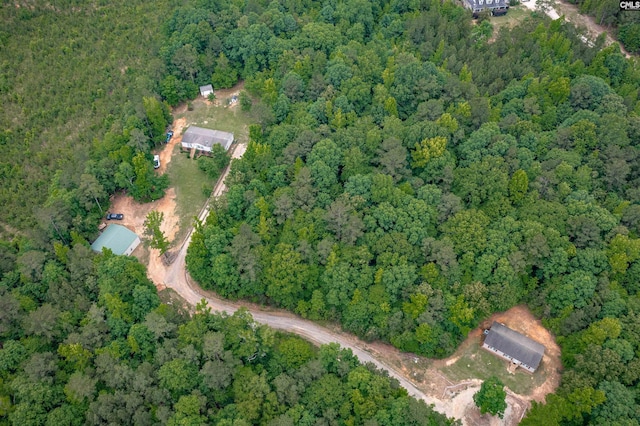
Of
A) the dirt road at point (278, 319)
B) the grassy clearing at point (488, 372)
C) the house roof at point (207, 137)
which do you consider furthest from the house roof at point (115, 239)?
the grassy clearing at point (488, 372)

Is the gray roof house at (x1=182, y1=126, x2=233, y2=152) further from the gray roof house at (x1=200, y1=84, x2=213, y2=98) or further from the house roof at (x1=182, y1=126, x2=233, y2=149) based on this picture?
the gray roof house at (x1=200, y1=84, x2=213, y2=98)

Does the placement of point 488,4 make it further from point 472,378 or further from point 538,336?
point 472,378

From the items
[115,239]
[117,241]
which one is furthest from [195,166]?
[117,241]

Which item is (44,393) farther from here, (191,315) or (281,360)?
(281,360)

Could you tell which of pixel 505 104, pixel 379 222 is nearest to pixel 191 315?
pixel 379 222

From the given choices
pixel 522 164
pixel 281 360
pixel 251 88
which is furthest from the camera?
pixel 251 88

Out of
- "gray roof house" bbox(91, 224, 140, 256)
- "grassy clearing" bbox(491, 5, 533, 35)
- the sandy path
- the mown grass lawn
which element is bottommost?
"gray roof house" bbox(91, 224, 140, 256)

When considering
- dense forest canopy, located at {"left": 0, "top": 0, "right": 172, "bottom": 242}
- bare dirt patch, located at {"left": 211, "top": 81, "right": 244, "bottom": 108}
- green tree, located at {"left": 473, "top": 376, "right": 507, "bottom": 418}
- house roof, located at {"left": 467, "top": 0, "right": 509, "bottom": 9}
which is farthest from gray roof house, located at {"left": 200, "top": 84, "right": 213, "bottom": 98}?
green tree, located at {"left": 473, "top": 376, "right": 507, "bottom": 418}
